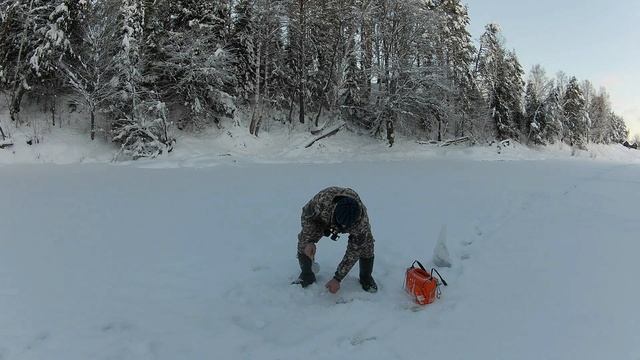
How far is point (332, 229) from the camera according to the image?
5.02m

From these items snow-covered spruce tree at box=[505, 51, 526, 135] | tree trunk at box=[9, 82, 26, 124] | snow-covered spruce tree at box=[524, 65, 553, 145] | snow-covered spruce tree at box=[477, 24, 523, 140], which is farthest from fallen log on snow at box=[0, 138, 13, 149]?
snow-covered spruce tree at box=[524, 65, 553, 145]

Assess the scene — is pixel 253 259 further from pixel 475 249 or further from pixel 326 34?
pixel 326 34

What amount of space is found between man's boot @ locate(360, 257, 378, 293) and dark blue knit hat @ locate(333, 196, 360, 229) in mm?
784

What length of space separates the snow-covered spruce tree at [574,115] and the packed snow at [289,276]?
41.2 meters

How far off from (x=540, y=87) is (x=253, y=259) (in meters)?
55.3

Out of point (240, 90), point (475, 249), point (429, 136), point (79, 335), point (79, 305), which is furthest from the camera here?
point (429, 136)

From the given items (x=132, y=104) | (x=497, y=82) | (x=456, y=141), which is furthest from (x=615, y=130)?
(x=132, y=104)

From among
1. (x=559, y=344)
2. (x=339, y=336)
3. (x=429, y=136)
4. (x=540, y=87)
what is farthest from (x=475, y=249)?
(x=540, y=87)

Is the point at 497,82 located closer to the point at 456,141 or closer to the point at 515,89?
the point at 515,89

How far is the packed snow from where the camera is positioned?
4.39 meters

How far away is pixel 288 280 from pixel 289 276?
5.3 inches

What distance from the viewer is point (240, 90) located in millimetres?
25984

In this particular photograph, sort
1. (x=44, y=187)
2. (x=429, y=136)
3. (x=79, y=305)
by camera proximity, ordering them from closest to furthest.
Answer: (x=79, y=305) → (x=44, y=187) → (x=429, y=136)

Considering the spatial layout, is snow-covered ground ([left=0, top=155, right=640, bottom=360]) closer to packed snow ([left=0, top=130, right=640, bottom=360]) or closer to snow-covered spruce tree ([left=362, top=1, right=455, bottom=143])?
packed snow ([left=0, top=130, right=640, bottom=360])
